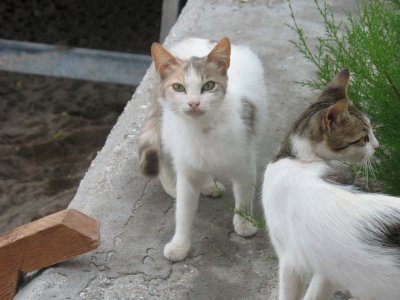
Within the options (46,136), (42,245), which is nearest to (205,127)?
(42,245)

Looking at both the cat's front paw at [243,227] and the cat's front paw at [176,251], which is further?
the cat's front paw at [243,227]

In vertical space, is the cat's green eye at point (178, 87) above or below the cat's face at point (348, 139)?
below

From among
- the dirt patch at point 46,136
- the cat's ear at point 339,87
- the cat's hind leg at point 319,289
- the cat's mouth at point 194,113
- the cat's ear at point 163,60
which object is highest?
the cat's ear at point 339,87

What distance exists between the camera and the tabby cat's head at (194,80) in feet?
8.17

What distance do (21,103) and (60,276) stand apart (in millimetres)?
2815

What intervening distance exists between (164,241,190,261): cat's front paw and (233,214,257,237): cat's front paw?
0.25 meters

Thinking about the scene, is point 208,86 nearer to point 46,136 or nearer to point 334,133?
point 334,133

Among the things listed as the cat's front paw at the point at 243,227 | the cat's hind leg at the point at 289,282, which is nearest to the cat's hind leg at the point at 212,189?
the cat's front paw at the point at 243,227

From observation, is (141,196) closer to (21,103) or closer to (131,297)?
(131,297)

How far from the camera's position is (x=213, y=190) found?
9.82ft

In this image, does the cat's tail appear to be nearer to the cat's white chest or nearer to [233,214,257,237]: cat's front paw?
the cat's white chest

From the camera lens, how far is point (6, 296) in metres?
2.52

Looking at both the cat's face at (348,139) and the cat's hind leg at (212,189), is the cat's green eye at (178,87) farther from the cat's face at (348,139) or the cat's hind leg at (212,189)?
the cat's face at (348,139)

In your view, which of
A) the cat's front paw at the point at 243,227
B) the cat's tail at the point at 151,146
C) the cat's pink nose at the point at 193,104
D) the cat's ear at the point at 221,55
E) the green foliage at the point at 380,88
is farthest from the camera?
the cat's tail at the point at 151,146
